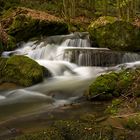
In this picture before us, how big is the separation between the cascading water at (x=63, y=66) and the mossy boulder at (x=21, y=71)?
331 millimetres

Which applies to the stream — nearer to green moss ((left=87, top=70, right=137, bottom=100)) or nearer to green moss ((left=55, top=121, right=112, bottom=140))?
green moss ((left=87, top=70, right=137, bottom=100))

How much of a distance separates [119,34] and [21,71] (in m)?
5.63

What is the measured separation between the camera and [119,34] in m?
15.7

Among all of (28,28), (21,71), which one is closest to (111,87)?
(21,71)

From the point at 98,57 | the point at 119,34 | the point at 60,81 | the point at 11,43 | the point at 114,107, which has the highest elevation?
the point at 119,34

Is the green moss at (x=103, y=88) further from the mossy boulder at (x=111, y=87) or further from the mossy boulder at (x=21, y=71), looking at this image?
the mossy boulder at (x=21, y=71)

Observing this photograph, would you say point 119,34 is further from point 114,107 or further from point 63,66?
point 114,107

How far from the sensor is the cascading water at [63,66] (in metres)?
10.1

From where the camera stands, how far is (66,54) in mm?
14961

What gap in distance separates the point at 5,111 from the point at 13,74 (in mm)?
3220

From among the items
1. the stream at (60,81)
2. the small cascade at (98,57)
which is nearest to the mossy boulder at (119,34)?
the stream at (60,81)

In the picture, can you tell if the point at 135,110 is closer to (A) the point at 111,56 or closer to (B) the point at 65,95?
(B) the point at 65,95

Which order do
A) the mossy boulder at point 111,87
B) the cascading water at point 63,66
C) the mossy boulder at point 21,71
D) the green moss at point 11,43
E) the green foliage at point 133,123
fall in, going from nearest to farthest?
the green foliage at point 133,123, the mossy boulder at point 111,87, the cascading water at point 63,66, the mossy boulder at point 21,71, the green moss at point 11,43

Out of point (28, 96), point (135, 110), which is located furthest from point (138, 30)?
point (135, 110)
